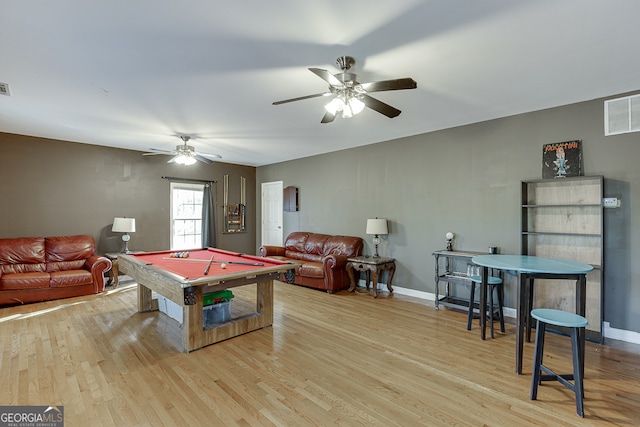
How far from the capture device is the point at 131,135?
4.88m

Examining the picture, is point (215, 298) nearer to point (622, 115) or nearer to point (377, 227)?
point (377, 227)

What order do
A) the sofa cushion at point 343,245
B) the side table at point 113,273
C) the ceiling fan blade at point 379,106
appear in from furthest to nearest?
1. the sofa cushion at point 343,245
2. the side table at point 113,273
3. the ceiling fan blade at point 379,106

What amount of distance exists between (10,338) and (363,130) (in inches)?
193

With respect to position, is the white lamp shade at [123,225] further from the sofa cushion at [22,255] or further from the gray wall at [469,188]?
the gray wall at [469,188]

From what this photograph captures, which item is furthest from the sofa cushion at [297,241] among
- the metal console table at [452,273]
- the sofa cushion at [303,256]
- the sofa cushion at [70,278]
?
the sofa cushion at [70,278]

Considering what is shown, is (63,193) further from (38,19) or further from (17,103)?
(38,19)

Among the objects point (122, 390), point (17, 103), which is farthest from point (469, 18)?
point (17, 103)

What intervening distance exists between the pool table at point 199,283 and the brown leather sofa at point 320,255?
1.53 metres

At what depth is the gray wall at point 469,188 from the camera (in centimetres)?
323

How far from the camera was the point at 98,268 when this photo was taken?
4.88 meters

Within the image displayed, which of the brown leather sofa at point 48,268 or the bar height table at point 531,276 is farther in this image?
the brown leather sofa at point 48,268

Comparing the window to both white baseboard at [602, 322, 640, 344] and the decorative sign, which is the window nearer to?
the decorative sign

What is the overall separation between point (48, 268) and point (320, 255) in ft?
14.6

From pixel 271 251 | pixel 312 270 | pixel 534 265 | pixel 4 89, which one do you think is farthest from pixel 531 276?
pixel 4 89
